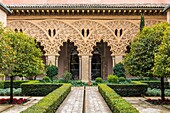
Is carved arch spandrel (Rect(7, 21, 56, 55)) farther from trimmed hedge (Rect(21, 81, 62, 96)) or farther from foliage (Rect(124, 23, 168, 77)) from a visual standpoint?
foliage (Rect(124, 23, 168, 77))

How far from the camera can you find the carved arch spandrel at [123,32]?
941 inches

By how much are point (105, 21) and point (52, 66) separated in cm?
595

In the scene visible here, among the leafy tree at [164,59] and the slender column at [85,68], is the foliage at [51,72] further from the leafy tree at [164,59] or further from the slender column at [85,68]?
the leafy tree at [164,59]

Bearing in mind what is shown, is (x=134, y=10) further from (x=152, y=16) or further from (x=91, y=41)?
(x=91, y=41)

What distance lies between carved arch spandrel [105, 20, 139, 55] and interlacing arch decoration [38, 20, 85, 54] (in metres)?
2.80

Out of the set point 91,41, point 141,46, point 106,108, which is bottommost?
point 106,108

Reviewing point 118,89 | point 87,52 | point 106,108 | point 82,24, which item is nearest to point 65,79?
point 87,52

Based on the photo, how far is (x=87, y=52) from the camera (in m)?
23.9

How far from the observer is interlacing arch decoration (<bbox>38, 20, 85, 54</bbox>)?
2394 centimetres

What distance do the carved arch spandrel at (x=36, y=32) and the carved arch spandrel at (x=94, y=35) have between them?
104 inches

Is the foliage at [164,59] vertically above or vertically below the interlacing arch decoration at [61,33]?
below

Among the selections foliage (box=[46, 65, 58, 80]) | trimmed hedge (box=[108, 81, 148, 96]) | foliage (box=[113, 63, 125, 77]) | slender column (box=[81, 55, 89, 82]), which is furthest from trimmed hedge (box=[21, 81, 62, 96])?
slender column (box=[81, 55, 89, 82])

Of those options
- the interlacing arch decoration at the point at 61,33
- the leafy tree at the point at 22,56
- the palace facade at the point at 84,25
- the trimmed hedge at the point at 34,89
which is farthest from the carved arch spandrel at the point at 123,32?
the leafy tree at the point at 22,56

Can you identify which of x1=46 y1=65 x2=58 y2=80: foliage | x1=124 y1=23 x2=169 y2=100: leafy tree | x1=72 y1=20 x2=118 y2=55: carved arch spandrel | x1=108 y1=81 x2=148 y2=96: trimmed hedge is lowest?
x1=108 y1=81 x2=148 y2=96: trimmed hedge
